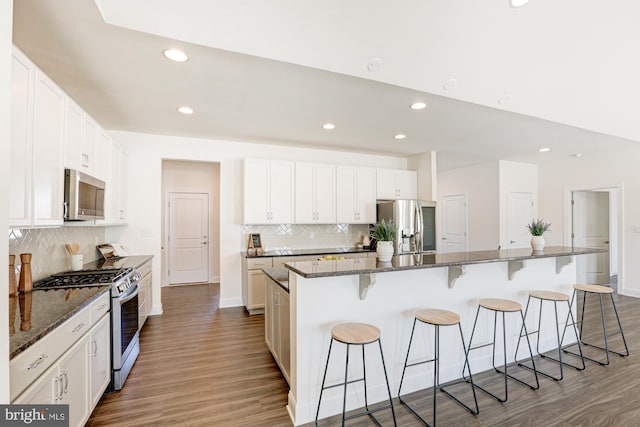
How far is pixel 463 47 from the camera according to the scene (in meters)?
2.51

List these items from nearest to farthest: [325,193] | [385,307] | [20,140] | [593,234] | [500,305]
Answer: [20,140], [385,307], [500,305], [325,193], [593,234]

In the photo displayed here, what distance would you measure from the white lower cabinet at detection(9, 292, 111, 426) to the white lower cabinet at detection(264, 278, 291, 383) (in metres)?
1.33

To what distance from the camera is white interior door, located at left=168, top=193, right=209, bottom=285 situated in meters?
6.31

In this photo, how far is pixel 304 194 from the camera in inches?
183

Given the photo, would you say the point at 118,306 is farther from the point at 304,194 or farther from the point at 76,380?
the point at 304,194

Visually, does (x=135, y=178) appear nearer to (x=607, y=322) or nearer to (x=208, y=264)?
(x=208, y=264)

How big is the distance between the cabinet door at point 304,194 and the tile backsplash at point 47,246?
8.96 feet

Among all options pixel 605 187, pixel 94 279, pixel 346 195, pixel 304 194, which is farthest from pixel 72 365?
pixel 605 187

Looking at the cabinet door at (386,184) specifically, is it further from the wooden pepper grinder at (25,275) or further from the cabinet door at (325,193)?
the wooden pepper grinder at (25,275)

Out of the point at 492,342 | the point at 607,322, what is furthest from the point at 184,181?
the point at 607,322

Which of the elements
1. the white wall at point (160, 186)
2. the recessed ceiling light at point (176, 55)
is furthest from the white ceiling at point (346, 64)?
the white wall at point (160, 186)

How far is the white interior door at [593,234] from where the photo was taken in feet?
19.5

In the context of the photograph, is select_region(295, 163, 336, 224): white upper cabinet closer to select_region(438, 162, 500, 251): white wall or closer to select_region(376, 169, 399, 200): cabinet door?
select_region(376, 169, 399, 200): cabinet door

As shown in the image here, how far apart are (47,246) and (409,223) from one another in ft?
15.1
